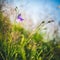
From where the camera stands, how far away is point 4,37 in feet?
8.88

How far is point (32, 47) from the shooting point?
2.64 meters

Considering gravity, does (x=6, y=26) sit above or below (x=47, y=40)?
above

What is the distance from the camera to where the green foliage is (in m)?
2.53

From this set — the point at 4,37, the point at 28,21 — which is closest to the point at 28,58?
the point at 4,37

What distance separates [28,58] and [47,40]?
0.49 metres

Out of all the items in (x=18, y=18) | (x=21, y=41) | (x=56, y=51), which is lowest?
(x=56, y=51)

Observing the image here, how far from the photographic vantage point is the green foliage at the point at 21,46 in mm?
2529

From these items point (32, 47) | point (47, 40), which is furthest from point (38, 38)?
point (32, 47)

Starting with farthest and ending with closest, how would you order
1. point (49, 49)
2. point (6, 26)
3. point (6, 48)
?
point (49, 49), point (6, 26), point (6, 48)

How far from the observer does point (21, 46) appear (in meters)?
2.55

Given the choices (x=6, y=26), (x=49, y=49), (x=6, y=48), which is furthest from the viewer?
(x=49, y=49)

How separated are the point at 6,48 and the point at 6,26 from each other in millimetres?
309

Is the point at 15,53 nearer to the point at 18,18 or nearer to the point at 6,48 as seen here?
the point at 6,48

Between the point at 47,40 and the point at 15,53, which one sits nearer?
the point at 15,53
